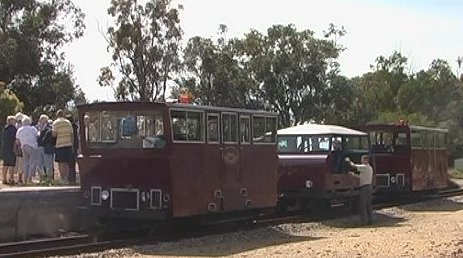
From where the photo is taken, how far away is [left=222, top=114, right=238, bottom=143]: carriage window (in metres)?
15.8

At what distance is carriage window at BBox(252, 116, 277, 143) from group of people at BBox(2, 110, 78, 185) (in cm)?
412

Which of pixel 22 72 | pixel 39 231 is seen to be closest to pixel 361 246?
pixel 39 231

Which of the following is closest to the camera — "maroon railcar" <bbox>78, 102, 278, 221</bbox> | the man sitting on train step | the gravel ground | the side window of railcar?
the gravel ground

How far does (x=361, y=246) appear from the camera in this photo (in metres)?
14.2

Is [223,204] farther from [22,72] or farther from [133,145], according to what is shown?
[22,72]

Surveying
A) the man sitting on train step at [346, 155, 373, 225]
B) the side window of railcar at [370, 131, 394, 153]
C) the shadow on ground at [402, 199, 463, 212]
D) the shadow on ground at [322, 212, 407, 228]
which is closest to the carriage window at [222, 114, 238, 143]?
the shadow on ground at [322, 212, 407, 228]

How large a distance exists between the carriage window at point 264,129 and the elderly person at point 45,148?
4697mm

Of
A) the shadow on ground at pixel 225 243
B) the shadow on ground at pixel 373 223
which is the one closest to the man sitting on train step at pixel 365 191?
the shadow on ground at pixel 373 223

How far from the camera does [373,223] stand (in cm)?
1930

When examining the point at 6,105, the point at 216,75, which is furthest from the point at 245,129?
the point at 216,75

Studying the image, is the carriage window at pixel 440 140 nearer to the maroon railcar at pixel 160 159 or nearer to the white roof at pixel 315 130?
the white roof at pixel 315 130

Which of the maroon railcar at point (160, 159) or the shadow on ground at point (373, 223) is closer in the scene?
the maroon railcar at point (160, 159)

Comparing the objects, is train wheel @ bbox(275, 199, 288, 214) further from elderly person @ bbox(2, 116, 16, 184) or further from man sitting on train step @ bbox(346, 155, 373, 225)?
elderly person @ bbox(2, 116, 16, 184)

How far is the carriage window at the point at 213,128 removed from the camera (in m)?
15.4
